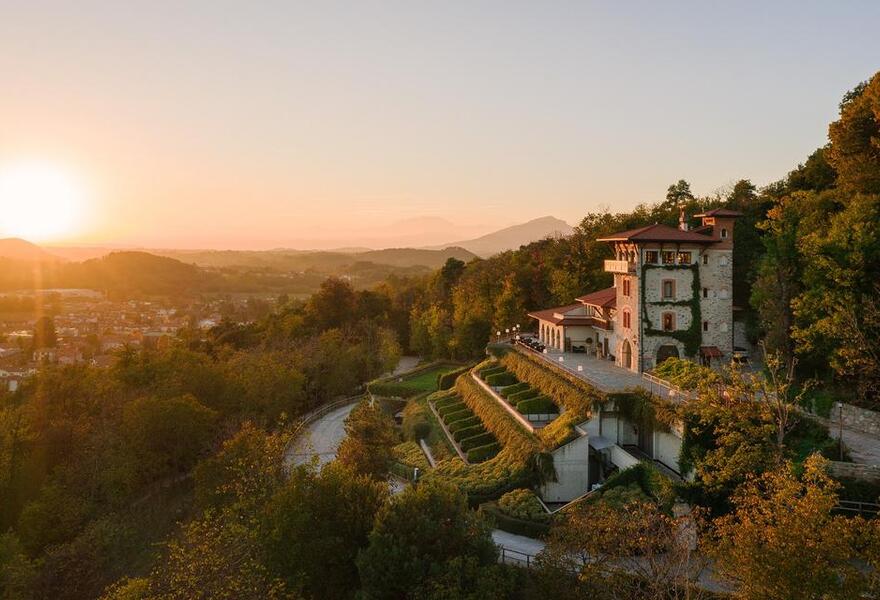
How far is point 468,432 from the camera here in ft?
106

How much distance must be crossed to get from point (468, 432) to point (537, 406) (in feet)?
15.2

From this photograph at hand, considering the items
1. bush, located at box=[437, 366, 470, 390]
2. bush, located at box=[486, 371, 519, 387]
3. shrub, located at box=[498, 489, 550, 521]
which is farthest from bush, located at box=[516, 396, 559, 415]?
bush, located at box=[437, 366, 470, 390]

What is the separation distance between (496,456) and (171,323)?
91343 millimetres

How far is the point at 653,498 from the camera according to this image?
20.4 meters

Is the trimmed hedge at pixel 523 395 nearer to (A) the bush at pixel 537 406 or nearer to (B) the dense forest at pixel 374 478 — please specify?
(A) the bush at pixel 537 406

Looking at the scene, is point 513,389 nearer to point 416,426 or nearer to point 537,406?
point 537,406

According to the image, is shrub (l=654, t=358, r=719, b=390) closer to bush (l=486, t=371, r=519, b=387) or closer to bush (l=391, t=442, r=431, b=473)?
bush (l=486, t=371, r=519, b=387)

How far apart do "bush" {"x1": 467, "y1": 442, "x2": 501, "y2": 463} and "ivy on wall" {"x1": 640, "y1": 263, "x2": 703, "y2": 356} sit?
11.3 meters

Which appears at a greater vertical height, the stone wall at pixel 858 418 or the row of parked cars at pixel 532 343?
the stone wall at pixel 858 418

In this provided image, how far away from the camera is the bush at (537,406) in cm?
2917

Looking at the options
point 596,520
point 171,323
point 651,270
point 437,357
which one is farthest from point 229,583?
point 171,323

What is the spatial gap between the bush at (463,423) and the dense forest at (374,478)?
3431mm

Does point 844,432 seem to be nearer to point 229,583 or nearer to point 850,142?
point 850,142

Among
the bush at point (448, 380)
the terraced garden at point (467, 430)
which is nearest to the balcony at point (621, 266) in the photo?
the terraced garden at point (467, 430)
